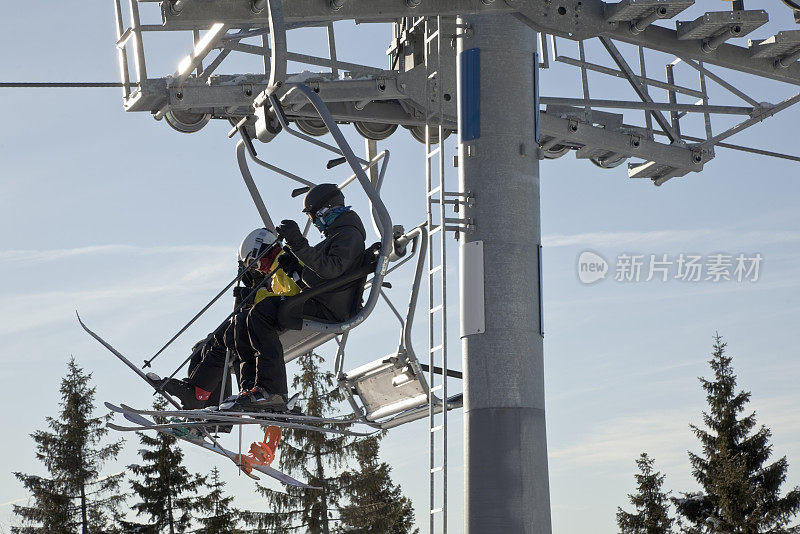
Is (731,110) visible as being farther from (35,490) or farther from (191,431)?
(35,490)

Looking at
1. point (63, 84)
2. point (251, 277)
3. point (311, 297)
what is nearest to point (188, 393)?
point (251, 277)

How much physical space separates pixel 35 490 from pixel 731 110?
32.3 meters

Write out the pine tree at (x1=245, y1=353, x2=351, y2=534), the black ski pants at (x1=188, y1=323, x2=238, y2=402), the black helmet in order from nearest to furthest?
the black helmet, the black ski pants at (x1=188, y1=323, x2=238, y2=402), the pine tree at (x1=245, y1=353, x2=351, y2=534)

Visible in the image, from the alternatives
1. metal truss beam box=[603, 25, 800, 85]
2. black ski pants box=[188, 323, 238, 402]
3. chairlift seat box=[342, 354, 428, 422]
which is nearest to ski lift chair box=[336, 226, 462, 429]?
chairlift seat box=[342, 354, 428, 422]

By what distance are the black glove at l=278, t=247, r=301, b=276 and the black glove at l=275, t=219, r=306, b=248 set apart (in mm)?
525

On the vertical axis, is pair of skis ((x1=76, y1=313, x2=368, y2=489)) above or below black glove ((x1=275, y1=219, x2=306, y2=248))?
below

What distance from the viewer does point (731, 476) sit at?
40.7m

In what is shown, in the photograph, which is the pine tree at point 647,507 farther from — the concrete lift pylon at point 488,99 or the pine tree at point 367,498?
the concrete lift pylon at point 488,99

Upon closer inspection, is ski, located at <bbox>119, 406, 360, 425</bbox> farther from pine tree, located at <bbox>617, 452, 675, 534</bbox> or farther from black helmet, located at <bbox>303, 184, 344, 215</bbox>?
pine tree, located at <bbox>617, 452, 675, 534</bbox>

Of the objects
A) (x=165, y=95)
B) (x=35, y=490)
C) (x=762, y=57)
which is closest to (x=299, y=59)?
(x=165, y=95)

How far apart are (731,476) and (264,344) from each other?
31.9 meters

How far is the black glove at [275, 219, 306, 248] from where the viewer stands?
10.7m

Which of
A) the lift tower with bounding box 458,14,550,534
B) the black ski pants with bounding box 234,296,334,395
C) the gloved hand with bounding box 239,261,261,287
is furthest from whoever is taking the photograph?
the gloved hand with bounding box 239,261,261,287

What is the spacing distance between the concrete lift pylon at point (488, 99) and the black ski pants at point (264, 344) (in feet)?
4.63
